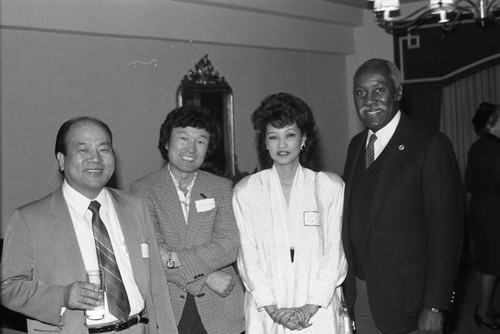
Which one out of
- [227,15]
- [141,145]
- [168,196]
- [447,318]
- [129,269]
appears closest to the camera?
[129,269]

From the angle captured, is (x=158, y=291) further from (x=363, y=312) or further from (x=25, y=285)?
(x=363, y=312)

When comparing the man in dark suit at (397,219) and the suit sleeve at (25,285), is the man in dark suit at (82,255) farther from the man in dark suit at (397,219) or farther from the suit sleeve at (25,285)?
the man in dark suit at (397,219)

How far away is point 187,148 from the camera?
3258mm

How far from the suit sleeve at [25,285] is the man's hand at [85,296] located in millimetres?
96

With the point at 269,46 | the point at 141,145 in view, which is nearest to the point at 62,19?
the point at 141,145

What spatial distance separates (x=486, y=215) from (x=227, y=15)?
11.6 feet

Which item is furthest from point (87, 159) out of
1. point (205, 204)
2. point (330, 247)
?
point (330, 247)

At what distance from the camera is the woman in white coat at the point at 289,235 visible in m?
3.15

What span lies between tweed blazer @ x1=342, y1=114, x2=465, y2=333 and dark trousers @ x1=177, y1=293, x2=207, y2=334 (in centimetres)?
79

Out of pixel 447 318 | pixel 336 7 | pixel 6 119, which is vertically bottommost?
pixel 447 318

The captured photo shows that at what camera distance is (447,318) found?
20.6ft

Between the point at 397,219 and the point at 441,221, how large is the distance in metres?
0.19

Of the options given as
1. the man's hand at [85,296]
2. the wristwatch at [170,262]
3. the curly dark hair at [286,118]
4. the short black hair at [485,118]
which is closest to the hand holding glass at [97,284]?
the man's hand at [85,296]

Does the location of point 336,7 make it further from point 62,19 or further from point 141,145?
point 62,19
